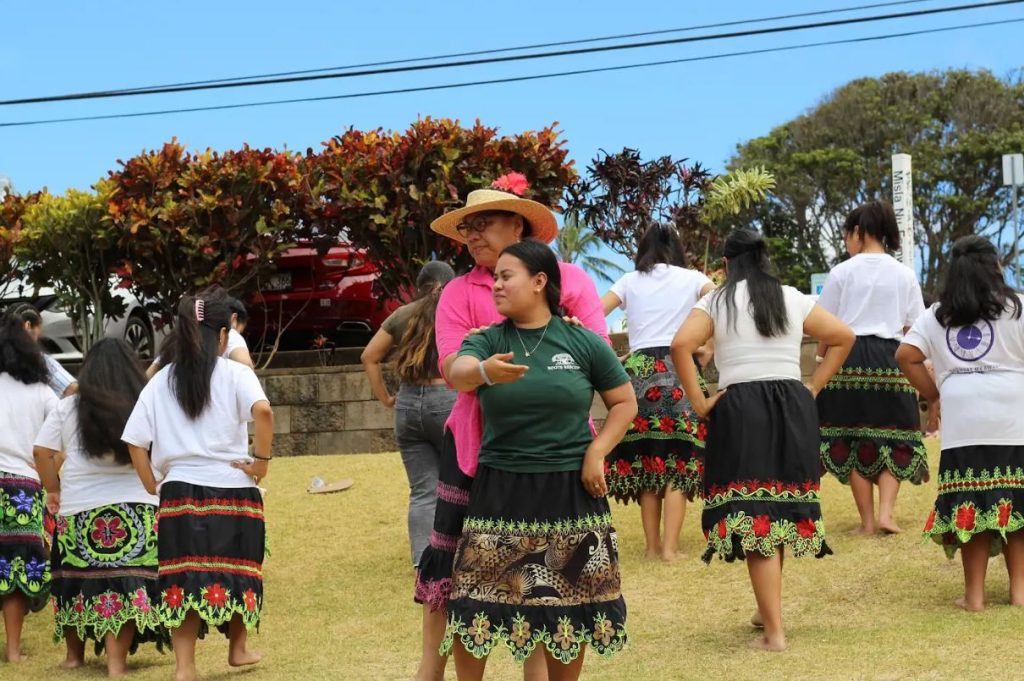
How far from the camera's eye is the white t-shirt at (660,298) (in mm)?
8789

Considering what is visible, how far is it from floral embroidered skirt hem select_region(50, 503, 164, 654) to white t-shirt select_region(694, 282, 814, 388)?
2.96 m

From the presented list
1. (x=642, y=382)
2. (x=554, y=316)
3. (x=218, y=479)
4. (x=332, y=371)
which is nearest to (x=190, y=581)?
(x=218, y=479)

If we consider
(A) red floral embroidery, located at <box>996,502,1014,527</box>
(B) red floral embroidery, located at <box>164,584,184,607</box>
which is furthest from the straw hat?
(A) red floral embroidery, located at <box>996,502,1014,527</box>

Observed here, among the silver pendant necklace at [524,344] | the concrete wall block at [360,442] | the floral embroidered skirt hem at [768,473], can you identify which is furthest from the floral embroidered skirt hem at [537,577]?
the concrete wall block at [360,442]

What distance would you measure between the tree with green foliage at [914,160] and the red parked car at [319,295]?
88.2 ft

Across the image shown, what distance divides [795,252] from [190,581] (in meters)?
37.3

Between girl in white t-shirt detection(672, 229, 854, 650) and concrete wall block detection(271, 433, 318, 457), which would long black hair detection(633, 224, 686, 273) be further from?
concrete wall block detection(271, 433, 318, 457)

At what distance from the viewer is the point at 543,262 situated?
502cm

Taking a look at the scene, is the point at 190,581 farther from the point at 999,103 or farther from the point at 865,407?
the point at 999,103

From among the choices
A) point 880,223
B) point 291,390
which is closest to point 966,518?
point 880,223

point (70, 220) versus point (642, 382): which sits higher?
point (70, 220)

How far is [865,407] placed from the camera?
8.99 meters

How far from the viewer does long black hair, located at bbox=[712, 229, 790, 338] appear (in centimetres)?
653

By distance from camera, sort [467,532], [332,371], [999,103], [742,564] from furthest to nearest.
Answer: [999,103] < [332,371] < [742,564] < [467,532]
